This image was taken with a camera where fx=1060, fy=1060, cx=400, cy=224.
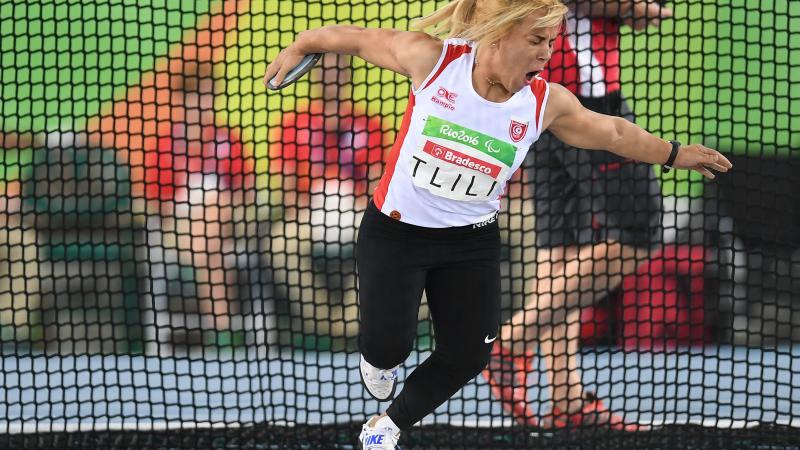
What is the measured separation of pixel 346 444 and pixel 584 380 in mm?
1489

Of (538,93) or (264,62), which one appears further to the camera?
(264,62)

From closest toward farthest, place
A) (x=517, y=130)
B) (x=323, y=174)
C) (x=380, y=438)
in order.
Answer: (x=517, y=130), (x=380, y=438), (x=323, y=174)

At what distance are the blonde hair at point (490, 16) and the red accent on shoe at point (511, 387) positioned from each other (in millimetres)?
1645

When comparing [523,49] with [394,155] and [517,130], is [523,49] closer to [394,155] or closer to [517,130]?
[517,130]

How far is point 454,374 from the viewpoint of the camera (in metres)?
3.29

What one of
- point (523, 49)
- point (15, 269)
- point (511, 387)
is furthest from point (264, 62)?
point (523, 49)

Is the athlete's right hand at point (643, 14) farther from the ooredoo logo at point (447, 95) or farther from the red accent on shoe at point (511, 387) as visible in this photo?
the ooredoo logo at point (447, 95)

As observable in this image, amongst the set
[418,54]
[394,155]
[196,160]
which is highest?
[418,54]

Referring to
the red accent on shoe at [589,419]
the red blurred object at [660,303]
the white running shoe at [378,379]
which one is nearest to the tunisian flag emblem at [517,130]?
the white running shoe at [378,379]

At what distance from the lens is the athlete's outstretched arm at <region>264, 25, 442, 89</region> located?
2984mm

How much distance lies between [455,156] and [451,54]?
29 cm

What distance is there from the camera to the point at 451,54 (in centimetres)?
298

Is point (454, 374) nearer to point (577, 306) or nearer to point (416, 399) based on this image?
point (416, 399)

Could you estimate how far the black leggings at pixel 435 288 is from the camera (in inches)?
123
